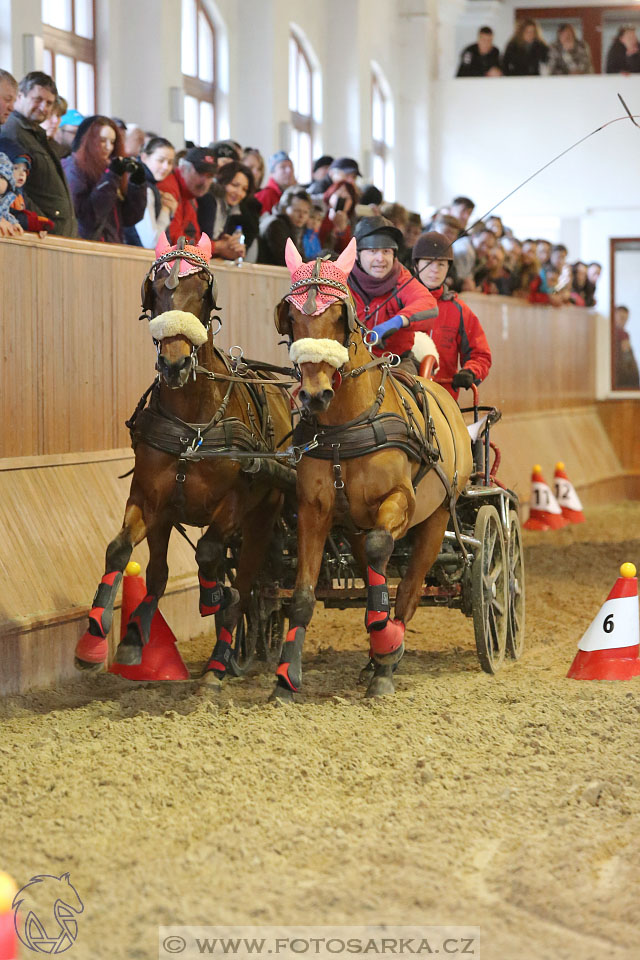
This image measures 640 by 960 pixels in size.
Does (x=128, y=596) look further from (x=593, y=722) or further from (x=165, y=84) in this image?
(x=165, y=84)

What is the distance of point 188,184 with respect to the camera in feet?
32.2

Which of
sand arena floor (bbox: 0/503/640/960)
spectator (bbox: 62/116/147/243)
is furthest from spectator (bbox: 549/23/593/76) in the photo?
sand arena floor (bbox: 0/503/640/960)

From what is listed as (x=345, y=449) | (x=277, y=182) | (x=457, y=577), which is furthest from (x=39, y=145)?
(x=277, y=182)

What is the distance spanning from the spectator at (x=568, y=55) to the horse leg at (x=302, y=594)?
19.4 meters

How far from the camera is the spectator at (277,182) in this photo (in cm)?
1223

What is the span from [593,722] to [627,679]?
104cm

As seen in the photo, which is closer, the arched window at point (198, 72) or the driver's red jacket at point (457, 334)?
the driver's red jacket at point (457, 334)

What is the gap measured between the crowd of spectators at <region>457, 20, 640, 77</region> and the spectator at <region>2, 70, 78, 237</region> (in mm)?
16709

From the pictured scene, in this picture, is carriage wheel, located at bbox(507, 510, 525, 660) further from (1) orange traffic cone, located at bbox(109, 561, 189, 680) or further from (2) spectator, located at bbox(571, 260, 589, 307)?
(2) spectator, located at bbox(571, 260, 589, 307)

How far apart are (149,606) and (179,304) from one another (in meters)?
1.42

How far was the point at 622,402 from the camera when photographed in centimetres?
1998

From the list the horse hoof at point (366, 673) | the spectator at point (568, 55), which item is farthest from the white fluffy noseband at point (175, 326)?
the spectator at point (568, 55)

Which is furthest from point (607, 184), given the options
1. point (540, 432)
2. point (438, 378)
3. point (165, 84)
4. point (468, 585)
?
point (468, 585)

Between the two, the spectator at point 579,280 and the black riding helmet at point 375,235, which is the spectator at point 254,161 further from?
the spectator at point 579,280
